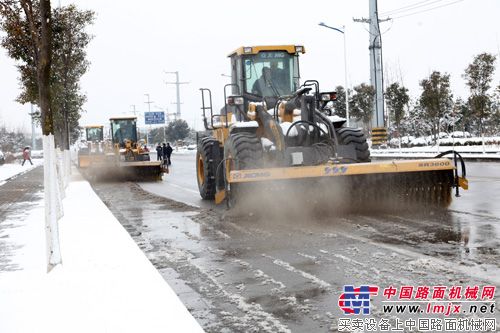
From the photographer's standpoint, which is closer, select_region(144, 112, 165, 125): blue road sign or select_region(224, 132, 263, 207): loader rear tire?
select_region(224, 132, 263, 207): loader rear tire

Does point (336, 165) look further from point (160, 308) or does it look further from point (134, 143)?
point (134, 143)

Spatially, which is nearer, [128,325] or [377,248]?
[128,325]

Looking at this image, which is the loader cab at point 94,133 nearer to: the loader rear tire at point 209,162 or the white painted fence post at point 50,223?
the loader rear tire at point 209,162

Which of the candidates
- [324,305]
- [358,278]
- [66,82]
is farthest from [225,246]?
[66,82]

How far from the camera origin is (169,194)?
16.4m

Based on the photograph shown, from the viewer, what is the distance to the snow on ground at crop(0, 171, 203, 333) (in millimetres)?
4668

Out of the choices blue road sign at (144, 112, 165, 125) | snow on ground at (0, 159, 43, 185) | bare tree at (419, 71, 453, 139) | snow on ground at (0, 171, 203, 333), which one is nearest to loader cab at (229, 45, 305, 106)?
snow on ground at (0, 171, 203, 333)

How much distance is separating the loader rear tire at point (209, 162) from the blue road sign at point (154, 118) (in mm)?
67765

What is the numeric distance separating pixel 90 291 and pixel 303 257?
227cm

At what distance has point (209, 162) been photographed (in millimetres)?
13078

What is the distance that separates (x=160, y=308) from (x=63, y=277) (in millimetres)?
1841

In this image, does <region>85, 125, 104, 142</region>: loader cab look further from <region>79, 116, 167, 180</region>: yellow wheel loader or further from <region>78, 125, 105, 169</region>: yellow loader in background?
<region>79, 116, 167, 180</region>: yellow wheel loader

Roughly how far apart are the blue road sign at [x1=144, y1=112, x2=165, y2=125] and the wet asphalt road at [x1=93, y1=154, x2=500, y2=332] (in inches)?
2787

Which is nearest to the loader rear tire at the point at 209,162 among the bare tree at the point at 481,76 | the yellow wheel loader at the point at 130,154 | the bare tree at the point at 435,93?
the yellow wheel loader at the point at 130,154
